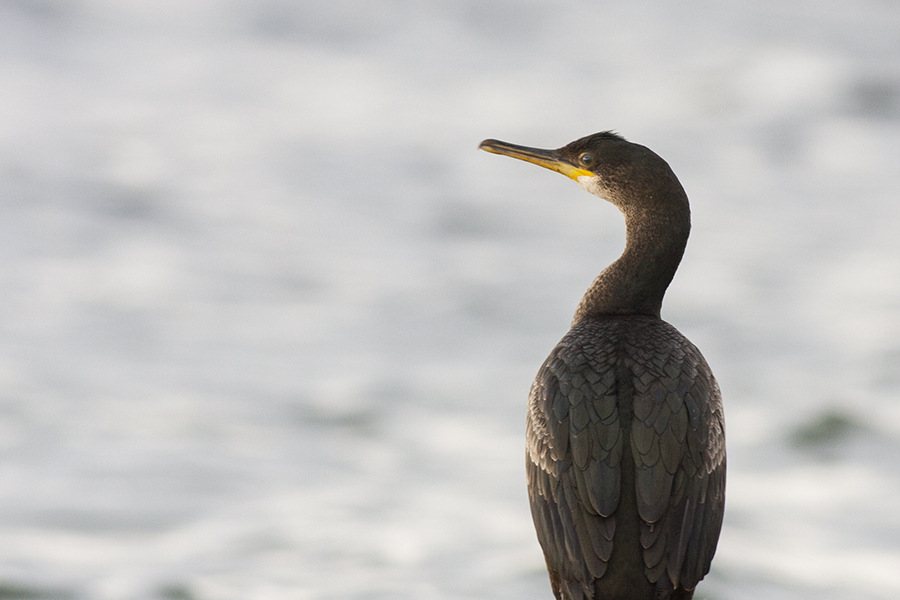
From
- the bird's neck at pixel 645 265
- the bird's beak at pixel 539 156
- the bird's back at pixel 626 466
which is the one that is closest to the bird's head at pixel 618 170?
the bird's beak at pixel 539 156

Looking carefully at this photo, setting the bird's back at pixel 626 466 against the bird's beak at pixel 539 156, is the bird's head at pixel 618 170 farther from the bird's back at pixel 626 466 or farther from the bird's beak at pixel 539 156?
the bird's back at pixel 626 466

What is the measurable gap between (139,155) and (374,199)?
514 centimetres

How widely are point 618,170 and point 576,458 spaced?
1844mm

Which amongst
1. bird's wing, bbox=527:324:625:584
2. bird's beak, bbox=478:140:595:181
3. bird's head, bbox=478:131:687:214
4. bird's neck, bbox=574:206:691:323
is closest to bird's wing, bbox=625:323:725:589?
bird's wing, bbox=527:324:625:584

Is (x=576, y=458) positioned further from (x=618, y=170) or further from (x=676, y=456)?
(x=618, y=170)

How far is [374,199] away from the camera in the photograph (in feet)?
81.4

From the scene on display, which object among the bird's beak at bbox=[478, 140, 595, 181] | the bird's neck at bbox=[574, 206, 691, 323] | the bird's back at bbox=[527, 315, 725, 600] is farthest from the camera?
the bird's beak at bbox=[478, 140, 595, 181]

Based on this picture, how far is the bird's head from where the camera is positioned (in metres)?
7.67

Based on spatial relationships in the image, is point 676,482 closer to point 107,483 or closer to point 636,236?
point 636,236

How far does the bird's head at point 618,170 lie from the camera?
767cm

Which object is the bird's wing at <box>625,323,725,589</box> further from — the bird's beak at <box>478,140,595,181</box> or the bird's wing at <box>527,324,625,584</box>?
the bird's beak at <box>478,140,595,181</box>

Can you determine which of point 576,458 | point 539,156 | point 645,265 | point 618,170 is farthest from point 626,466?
point 539,156

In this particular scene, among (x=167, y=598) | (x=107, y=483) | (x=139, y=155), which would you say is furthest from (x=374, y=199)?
(x=167, y=598)

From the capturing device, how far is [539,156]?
841cm
